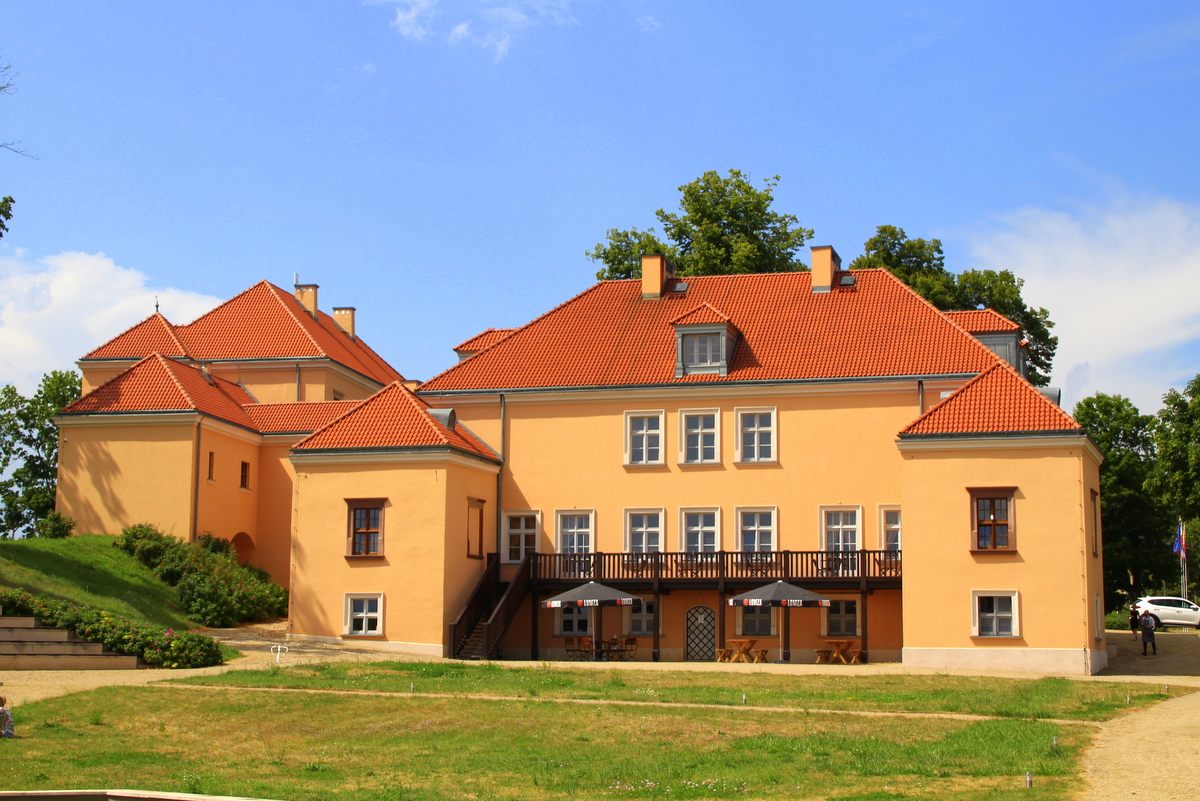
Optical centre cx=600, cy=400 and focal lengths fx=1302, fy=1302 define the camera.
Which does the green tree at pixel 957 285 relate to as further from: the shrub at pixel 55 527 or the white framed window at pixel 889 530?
the shrub at pixel 55 527

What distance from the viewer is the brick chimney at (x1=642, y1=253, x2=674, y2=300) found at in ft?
132

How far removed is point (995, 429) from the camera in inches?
1219

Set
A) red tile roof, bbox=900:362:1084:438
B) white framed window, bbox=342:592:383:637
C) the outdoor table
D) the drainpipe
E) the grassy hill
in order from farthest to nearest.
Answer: the drainpipe
white framed window, bbox=342:592:383:637
the outdoor table
red tile roof, bbox=900:362:1084:438
the grassy hill

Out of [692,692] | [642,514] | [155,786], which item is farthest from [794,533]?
[155,786]

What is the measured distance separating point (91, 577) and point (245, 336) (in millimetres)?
18892

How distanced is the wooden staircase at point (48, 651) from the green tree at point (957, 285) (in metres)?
33.7

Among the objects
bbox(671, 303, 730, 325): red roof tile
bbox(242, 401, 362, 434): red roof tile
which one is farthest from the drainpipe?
bbox(671, 303, 730, 325): red roof tile

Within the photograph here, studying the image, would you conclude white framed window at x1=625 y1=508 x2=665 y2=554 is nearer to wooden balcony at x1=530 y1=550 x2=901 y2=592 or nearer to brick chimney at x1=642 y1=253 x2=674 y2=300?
wooden balcony at x1=530 y1=550 x2=901 y2=592

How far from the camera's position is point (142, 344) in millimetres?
48812

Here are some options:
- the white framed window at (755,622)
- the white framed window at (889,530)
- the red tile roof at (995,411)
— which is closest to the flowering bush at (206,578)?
the white framed window at (755,622)

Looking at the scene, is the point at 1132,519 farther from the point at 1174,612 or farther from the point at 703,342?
the point at 703,342

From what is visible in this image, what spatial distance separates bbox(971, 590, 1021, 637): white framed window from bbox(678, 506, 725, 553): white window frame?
764 centimetres

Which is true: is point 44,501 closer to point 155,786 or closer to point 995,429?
point 995,429

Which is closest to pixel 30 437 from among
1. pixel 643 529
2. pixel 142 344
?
pixel 142 344
